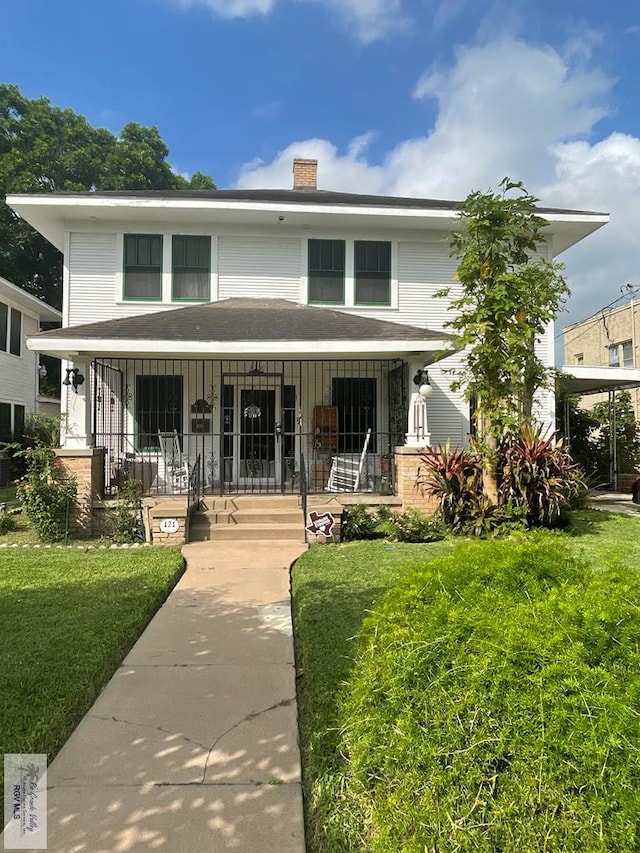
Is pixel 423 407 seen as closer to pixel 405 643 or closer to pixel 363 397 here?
pixel 363 397

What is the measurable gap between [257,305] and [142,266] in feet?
8.79

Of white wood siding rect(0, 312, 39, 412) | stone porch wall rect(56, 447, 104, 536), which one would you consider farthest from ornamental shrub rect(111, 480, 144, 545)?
white wood siding rect(0, 312, 39, 412)

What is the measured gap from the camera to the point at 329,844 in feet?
6.92

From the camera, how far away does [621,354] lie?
23.1 metres

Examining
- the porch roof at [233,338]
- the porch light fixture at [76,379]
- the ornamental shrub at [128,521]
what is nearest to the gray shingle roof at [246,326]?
the porch roof at [233,338]

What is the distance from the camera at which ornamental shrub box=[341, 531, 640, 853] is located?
1455 mm

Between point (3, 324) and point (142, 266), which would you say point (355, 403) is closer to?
point (142, 266)

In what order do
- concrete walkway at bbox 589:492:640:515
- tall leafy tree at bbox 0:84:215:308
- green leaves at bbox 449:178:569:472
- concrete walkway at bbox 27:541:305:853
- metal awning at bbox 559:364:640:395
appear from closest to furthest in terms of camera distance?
concrete walkway at bbox 27:541:305:853 → green leaves at bbox 449:178:569:472 → concrete walkway at bbox 589:492:640:515 → metal awning at bbox 559:364:640:395 → tall leafy tree at bbox 0:84:215:308

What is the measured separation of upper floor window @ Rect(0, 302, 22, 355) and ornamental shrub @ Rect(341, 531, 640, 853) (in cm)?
1764

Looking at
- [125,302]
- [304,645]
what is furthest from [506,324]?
[125,302]

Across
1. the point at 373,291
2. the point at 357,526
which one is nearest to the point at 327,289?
the point at 373,291

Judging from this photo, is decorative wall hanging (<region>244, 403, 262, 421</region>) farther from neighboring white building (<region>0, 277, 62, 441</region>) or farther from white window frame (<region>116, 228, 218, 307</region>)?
neighboring white building (<region>0, 277, 62, 441</region>)

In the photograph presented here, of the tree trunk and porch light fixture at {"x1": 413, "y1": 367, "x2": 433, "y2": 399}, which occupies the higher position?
porch light fixture at {"x1": 413, "y1": 367, "x2": 433, "y2": 399}

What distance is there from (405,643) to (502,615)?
0.39 metres
